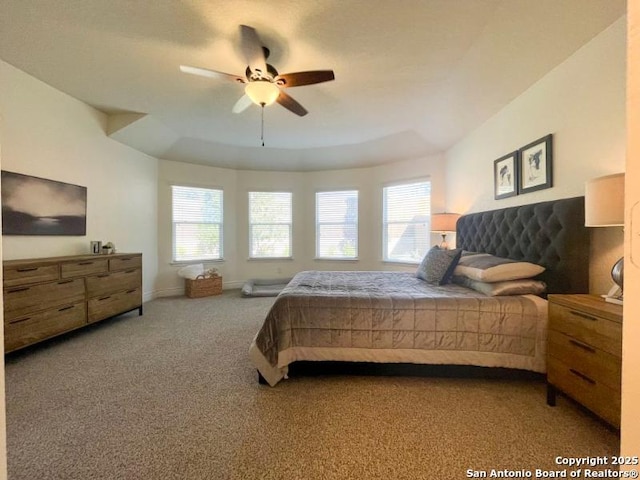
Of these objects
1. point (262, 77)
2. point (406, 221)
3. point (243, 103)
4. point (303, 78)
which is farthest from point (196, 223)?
point (406, 221)

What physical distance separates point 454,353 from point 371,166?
3963 mm

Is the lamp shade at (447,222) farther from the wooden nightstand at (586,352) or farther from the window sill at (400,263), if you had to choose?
the wooden nightstand at (586,352)

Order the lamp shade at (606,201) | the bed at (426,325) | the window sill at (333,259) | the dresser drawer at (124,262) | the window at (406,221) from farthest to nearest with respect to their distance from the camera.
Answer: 1. the window sill at (333,259)
2. the window at (406,221)
3. the dresser drawer at (124,262)
4. the bed at (426,325)
5. the lamp shade at (606,201)

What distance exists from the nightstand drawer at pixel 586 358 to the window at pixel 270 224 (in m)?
4.56

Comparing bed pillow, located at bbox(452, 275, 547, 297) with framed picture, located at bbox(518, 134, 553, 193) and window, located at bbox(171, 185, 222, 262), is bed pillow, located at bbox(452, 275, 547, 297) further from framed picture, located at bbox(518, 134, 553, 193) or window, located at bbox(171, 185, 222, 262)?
window, located at bbox(171, 185, 222, 262)

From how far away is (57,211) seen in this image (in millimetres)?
3025

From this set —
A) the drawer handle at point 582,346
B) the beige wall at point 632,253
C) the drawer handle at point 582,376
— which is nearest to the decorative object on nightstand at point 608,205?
the drawer handle at point 582,346

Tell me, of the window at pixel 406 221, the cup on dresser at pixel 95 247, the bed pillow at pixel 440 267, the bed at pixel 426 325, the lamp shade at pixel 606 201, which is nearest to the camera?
the lamp shade at pixel 606 201

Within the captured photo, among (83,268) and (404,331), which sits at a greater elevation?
(83,268)

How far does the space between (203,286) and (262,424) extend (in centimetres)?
359

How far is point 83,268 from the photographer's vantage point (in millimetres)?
2861

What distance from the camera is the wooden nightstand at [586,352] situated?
130 centimetres

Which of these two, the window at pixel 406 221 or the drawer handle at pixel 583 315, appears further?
the window at pixel 406 221

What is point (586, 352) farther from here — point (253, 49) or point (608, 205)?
point (253, 49)
